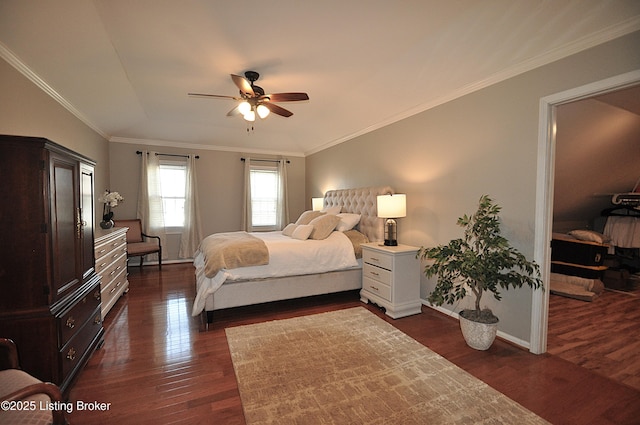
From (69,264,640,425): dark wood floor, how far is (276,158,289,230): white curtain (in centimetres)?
352

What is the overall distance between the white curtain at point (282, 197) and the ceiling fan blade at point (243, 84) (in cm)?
359

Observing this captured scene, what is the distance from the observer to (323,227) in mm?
3689

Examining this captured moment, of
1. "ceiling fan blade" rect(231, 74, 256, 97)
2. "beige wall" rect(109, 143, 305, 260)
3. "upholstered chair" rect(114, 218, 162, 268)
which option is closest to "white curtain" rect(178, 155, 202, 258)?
"beige wall" rect(109, 143, 305, 260)

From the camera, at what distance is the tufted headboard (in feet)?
12.7

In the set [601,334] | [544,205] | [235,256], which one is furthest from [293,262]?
[601,334]

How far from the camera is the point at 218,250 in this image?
299cm

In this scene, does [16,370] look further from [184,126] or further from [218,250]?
[184,126]

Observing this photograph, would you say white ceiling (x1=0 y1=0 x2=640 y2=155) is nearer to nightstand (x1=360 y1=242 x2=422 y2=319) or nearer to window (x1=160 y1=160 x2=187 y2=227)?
window (x1=160 y1=160 x2=187 y2=227)

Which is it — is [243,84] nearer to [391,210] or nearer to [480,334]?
[391,210]

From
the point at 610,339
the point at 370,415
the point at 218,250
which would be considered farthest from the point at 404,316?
the point at 218,250

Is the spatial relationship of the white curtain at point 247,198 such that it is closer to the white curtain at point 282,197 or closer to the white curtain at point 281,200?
the white curtain at point 281,200

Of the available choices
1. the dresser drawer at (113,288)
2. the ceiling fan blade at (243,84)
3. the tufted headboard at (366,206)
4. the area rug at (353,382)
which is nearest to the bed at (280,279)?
the tufted headboard at (366,206)

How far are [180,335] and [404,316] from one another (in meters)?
2.37

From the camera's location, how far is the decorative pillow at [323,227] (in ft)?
12.0
